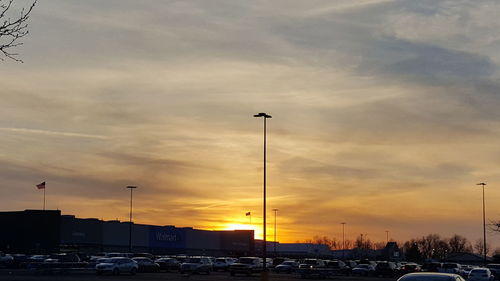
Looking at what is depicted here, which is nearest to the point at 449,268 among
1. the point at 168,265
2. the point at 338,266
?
the point at 338,266

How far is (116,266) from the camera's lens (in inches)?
2564

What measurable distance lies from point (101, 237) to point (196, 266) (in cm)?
5001

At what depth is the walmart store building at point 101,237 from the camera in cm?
10619

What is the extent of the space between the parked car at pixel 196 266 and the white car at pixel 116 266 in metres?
7.13

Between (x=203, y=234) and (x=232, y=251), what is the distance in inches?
344

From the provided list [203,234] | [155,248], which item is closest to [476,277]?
[155,248]

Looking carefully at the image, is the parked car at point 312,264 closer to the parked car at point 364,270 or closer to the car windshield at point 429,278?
the parked car at point 364,270

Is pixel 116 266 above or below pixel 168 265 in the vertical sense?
above

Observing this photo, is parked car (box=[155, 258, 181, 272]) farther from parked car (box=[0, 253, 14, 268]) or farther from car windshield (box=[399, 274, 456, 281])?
car windshield (box=[399, 274, 456, 281])

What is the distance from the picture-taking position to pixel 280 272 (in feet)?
294

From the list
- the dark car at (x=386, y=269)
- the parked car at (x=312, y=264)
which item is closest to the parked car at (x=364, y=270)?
the dark car at (x=386, y=269)

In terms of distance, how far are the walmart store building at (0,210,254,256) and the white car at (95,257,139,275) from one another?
136 feet

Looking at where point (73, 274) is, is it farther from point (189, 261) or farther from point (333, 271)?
point (333, 271)

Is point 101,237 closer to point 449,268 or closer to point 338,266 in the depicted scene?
point 338,266
